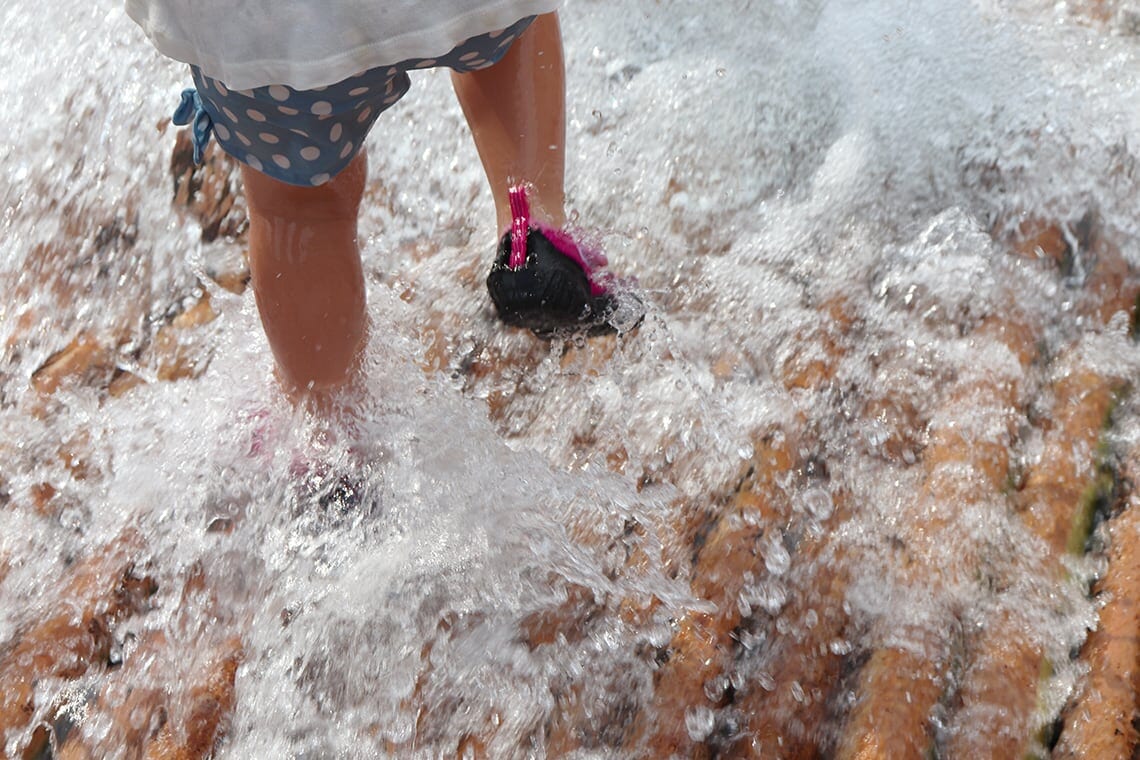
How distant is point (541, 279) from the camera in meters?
1.22

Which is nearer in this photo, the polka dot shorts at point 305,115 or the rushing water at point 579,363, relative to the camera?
the polka dot shorts at point 305,115

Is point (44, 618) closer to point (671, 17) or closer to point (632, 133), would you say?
point (632, 133)

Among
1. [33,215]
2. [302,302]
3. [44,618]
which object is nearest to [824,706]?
[302,302]

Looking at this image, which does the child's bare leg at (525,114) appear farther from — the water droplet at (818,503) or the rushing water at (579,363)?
the water droplet at (818,503)

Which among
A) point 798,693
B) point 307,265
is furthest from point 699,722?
point 307,265

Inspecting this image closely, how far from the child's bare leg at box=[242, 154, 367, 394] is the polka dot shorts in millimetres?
72

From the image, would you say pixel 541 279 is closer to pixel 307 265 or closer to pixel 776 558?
pixel 307 265

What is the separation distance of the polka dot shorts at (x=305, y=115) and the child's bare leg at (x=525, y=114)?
0.64 feet

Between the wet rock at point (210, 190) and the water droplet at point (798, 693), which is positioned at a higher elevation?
the wet rock at point (210, 190)

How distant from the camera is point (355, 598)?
4.13 feet

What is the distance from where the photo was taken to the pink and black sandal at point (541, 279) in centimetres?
122

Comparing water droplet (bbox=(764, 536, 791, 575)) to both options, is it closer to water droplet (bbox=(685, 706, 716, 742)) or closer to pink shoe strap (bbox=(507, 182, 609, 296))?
water droplet (bbox=(685, 706, 716, 742))

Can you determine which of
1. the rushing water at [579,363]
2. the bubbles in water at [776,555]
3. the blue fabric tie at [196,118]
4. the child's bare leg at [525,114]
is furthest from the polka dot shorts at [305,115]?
the bubbles in water at [776,555]

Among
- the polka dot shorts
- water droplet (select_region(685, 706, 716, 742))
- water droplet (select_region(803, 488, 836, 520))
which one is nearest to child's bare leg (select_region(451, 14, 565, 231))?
the polka dot shorts
